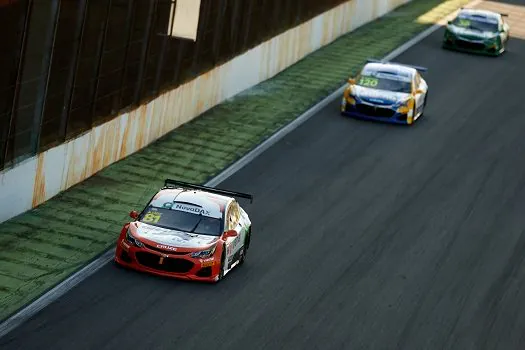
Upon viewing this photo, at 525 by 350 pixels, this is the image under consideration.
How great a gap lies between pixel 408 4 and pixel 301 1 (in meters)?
17.2

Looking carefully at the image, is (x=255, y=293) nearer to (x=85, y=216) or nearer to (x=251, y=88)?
(x=85, y=216)

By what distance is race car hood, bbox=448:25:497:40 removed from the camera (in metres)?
52.1

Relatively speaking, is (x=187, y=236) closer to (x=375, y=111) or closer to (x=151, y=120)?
(x=151, y=120)

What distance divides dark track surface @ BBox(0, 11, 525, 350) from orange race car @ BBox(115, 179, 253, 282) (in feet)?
0.93

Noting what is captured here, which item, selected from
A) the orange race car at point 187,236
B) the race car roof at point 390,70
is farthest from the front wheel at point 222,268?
the race car roof at point 390,70

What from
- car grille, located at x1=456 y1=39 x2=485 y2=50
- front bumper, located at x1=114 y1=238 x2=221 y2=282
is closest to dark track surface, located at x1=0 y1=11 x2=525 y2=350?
front bumper, located at x1=114 y1=238 x2=221 y2=282

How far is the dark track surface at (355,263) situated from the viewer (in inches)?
824

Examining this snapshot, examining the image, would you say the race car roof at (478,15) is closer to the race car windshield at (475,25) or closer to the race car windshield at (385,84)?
the race car windshield at (475,25)

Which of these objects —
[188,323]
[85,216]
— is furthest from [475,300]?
[85,216]

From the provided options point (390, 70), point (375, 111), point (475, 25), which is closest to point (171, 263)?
point (375, 111)

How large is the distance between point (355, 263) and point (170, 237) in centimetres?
404

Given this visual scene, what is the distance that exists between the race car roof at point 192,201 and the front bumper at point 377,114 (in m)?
14.6

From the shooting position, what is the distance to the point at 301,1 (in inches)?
1829

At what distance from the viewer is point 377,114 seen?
128 ft
